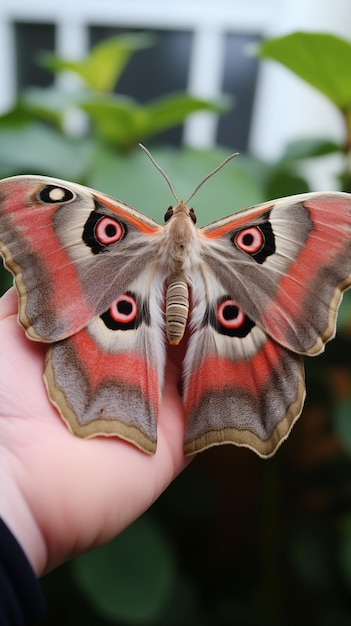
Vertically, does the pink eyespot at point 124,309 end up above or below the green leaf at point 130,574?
above

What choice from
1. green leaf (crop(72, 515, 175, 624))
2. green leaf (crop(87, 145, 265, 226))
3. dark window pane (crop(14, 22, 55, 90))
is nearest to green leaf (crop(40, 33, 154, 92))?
green leaf (crop(87, 145, 265, 226))

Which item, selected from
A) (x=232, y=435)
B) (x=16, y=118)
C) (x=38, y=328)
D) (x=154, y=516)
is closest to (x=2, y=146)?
(x=16, y=118)

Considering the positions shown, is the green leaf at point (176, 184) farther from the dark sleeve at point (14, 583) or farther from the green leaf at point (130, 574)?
the green leaf at point (130, 574)

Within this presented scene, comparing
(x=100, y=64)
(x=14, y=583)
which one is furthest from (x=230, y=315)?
(x=100, y=64)

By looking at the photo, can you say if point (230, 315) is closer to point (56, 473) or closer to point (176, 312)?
point (176, 312)

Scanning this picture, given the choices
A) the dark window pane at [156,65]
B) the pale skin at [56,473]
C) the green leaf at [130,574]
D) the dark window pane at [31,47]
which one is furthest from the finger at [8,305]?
the dark window pane at [31,47]

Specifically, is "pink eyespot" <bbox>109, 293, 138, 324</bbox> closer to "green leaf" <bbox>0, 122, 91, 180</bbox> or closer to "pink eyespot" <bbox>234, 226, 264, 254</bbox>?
"pink eyespot" <bbox>234, 226, 264, 254</bbox>
